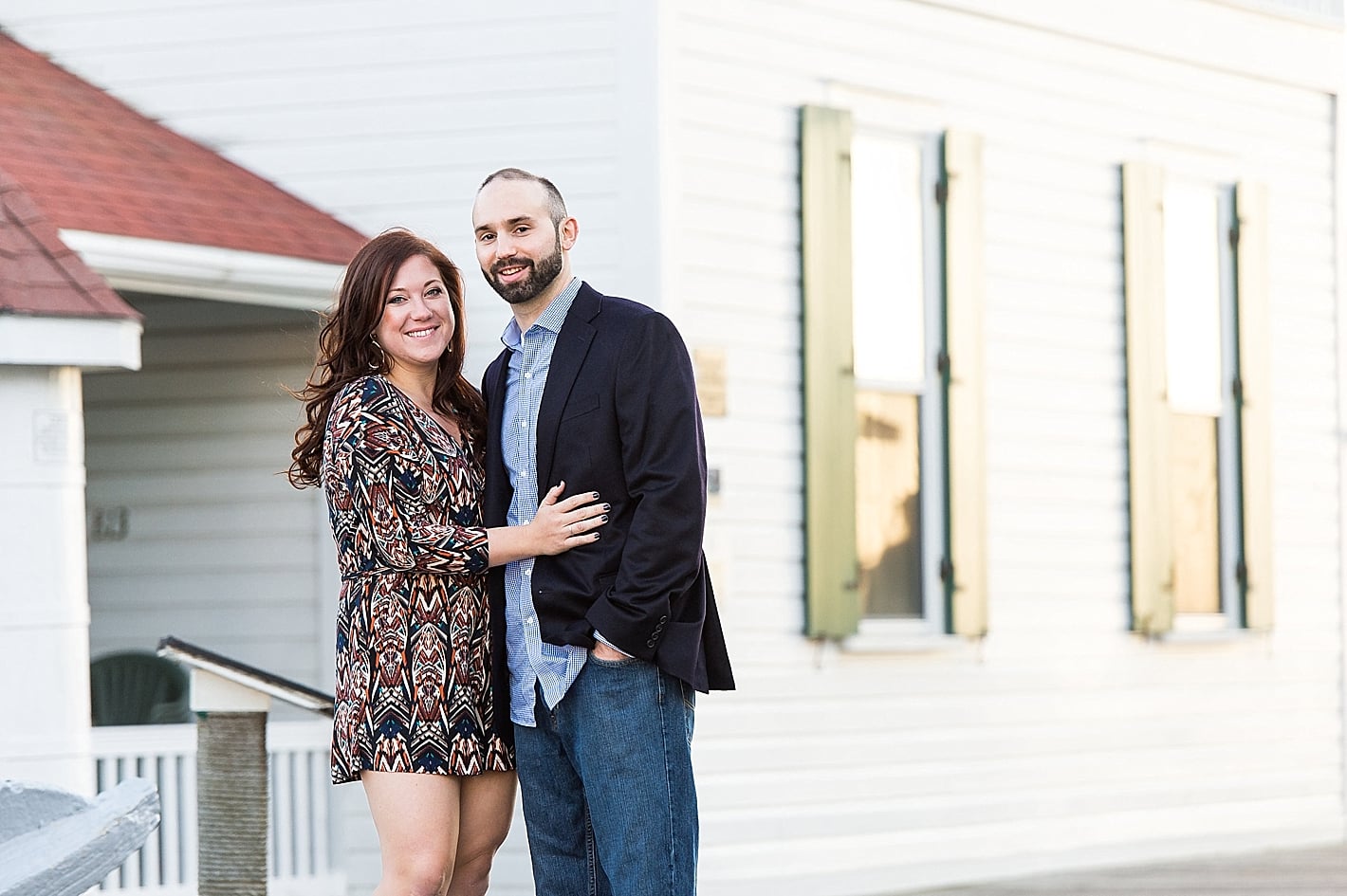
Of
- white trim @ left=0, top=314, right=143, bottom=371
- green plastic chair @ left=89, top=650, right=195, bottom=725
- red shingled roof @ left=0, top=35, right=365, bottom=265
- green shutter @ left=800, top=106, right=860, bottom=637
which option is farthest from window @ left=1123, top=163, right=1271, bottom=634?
white trim @ left=0, top=314, right=143, bottom=371

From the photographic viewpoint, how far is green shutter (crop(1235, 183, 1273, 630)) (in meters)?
9.76

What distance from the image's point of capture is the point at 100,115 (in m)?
7.85

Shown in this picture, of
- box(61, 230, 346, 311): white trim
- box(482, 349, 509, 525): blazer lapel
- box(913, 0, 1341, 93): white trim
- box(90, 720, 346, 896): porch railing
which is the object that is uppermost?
box(913, 0, 1341, 93): white trim

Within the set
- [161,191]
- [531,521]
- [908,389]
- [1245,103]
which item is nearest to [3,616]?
[161,191]

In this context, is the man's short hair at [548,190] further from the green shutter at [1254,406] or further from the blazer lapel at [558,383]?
the green shutter at [1254,406]

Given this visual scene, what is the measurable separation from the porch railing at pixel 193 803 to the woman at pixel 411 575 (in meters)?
2.53

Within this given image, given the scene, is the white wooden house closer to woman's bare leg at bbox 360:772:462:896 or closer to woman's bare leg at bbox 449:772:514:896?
woman's bare leg at bbox 449:772:514:896

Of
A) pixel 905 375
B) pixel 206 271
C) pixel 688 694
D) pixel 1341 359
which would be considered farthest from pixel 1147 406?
pixel 688 694

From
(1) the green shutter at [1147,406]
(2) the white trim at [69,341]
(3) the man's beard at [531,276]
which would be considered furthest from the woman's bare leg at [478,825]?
(1) the green shutter at [1147,406]

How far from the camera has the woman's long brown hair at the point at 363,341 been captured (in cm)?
414

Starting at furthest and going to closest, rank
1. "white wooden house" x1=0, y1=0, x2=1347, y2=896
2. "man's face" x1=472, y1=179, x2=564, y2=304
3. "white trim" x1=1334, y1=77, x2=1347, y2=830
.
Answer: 1. "white trim" x1=1334, y1=77, x2=1347, y2=830
2. "white wooden house" x1=0, y1=0, x2=1347, y2=896
3. "man's face" x1=472, y1=179, x2=564, y2=304

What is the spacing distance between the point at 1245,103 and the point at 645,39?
151 inches

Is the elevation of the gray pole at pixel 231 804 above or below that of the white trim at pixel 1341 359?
below

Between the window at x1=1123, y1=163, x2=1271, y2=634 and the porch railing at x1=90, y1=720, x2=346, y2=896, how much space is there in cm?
408
